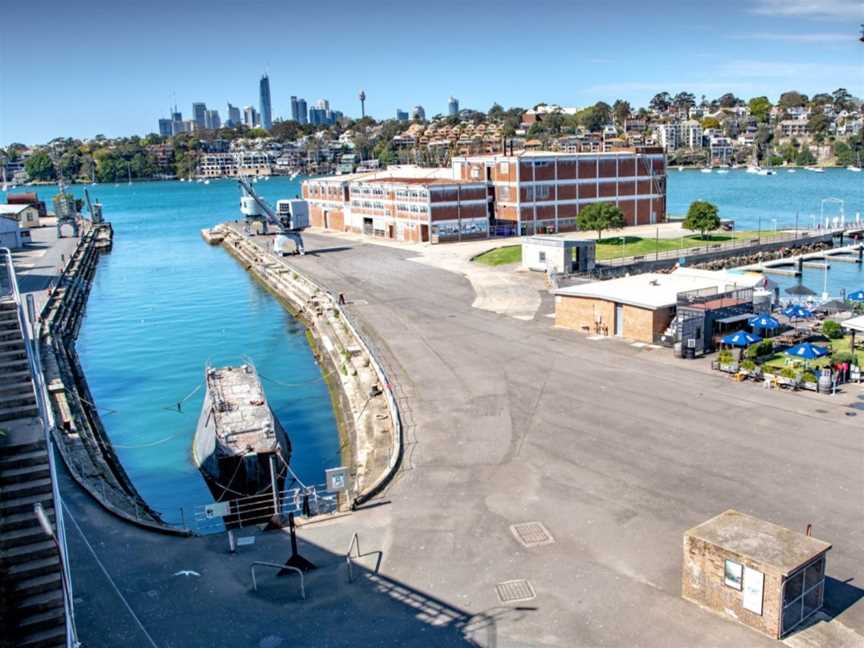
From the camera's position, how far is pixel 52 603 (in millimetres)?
14297

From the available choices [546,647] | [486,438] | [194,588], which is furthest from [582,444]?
[194,588]

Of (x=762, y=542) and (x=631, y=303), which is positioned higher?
(x=631, y=303)

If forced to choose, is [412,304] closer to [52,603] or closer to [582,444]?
[582,444]

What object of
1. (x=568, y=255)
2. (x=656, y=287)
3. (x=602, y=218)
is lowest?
(x=656, y=287)

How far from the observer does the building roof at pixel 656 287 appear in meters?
38.5

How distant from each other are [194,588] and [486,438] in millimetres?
11454

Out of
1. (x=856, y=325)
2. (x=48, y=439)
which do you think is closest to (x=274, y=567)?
(x=48, y=439)

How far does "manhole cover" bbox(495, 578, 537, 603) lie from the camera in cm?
1644

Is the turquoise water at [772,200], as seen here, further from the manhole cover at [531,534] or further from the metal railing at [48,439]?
the metal railing at [48,439]

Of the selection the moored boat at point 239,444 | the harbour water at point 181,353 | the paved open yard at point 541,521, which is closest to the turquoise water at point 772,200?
the harbour water at point 181,353

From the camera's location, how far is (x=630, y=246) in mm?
71312

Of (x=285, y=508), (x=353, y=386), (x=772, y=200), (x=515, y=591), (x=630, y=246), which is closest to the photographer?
(x=515, y=591)

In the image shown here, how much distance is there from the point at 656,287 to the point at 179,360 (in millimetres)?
31149

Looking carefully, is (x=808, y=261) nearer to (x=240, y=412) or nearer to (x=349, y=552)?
(x=240, y=412)
